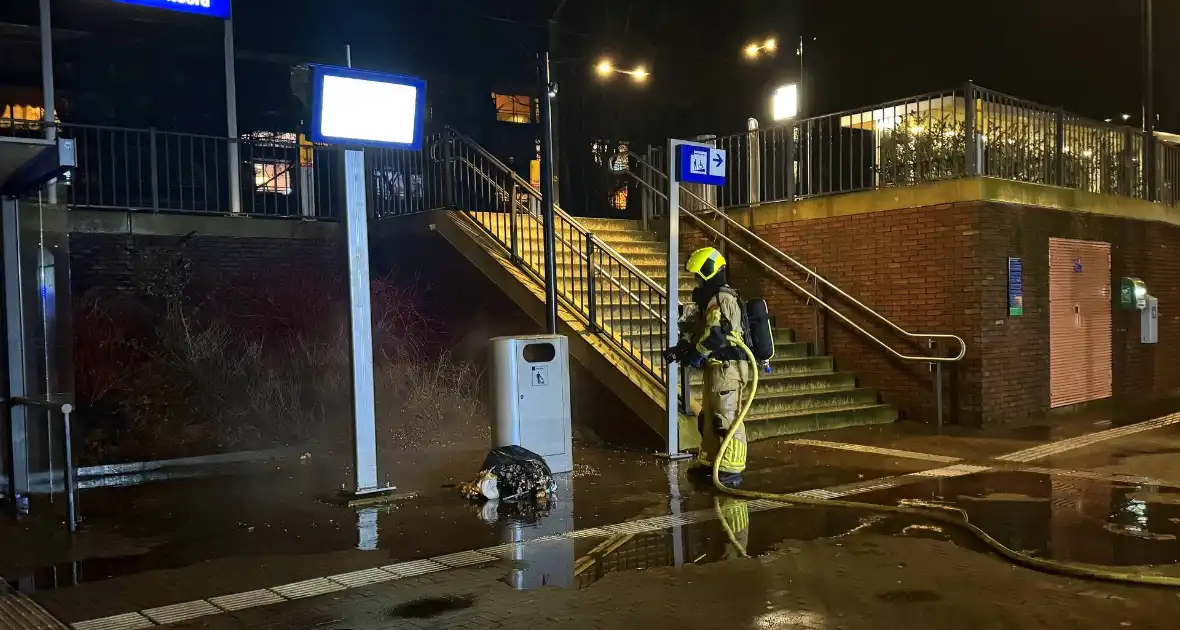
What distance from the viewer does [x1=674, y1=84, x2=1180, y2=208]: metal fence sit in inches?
461

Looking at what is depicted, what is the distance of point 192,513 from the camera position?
7152 mm

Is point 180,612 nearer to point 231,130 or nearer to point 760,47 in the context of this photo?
point 231,130

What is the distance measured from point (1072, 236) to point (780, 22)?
28.6 ft

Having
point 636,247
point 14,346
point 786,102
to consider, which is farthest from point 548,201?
point 786,102

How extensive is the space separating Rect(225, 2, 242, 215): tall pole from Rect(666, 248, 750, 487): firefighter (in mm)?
8064

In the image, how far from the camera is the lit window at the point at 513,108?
1927 centimetres

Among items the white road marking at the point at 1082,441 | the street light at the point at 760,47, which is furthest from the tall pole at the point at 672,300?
the street light at the point at 760,47

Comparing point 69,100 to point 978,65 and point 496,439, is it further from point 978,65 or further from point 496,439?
point 978,65

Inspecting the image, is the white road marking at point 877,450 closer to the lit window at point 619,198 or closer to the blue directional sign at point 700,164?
the blue directional sign at point 700,164

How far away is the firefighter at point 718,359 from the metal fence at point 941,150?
473cm

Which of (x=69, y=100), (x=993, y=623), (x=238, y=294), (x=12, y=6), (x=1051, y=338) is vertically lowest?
(x=993, y=623)

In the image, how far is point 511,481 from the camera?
743 centimetres

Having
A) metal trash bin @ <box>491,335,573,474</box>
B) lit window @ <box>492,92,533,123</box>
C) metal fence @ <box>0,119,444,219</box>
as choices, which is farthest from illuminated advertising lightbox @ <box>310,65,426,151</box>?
lit window @ <box>492,92,533,123</box>

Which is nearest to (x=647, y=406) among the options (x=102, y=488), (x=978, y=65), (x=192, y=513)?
(x=192, y=513)
